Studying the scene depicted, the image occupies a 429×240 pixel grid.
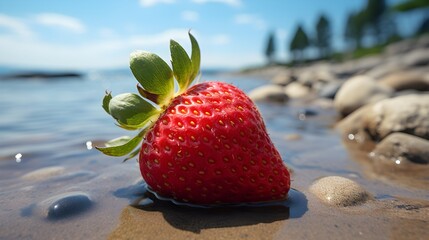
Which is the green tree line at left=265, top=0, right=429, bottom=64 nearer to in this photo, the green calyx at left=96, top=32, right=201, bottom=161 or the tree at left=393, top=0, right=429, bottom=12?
the tree at left=393, top=0, right=429, bottom=12

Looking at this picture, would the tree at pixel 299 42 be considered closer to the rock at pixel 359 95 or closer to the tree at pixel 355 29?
the tree at pixel 355 29

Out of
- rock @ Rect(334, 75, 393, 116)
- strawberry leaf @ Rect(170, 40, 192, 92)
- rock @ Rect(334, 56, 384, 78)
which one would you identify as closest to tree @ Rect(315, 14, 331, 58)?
rock @ Rect(334, 56, 384, 78)

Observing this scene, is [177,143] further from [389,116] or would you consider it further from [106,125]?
[106,125]

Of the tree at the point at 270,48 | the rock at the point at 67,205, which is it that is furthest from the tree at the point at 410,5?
the rock at the point at 67,205

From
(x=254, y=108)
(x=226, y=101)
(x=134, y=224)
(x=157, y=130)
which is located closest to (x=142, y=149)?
(x=157, y=130)

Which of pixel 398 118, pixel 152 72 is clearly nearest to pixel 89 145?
pixel 152 72

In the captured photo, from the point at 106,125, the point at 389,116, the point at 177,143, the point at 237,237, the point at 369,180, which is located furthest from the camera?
the point at 106,125
